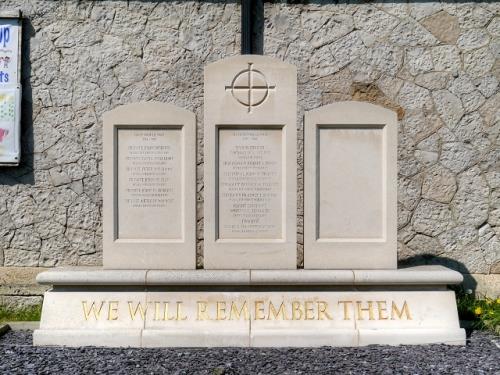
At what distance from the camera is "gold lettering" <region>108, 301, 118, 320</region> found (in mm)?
4348

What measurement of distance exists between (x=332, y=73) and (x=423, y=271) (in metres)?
2.28

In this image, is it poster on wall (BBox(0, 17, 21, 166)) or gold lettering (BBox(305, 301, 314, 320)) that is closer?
gold lettering (BBox(305, 301, 314, 320))

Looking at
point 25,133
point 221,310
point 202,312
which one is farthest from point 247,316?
point 25,133

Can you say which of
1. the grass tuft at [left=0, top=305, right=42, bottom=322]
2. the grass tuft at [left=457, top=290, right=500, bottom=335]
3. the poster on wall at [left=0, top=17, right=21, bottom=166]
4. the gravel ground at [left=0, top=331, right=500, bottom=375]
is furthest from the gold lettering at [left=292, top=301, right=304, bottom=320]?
the poster on wall at [left=0, top=17, right=21, bottom=166]

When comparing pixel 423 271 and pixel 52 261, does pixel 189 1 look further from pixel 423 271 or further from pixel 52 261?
pixel 423 271

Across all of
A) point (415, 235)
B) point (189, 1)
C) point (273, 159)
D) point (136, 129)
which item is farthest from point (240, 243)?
point (189, 1)

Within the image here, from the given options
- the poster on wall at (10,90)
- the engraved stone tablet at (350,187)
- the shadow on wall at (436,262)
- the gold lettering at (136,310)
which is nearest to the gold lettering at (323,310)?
the engraved stone tablet at (350,187)

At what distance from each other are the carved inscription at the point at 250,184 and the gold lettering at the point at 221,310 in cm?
58

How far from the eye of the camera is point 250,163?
4668 mm

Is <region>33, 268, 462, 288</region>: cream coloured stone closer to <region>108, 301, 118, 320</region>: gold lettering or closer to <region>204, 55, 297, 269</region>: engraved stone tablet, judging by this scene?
<region>108, 301, 118, 320</region>: gold lettering

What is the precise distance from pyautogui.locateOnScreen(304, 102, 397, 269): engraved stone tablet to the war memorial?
0.5 inches

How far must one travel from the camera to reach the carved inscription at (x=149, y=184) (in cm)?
464

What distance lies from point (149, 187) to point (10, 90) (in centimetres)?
208

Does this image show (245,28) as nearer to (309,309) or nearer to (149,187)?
(149,187)
